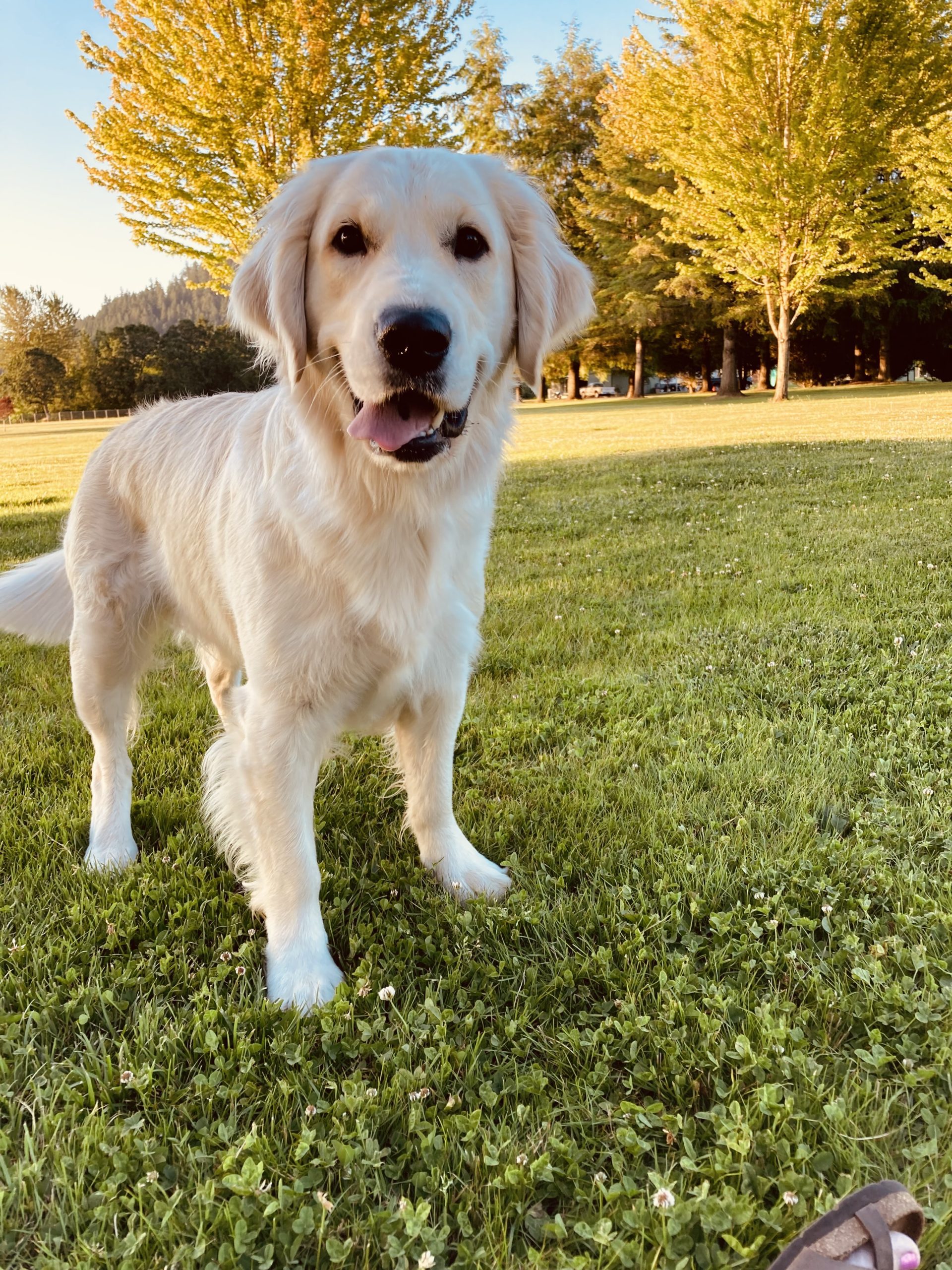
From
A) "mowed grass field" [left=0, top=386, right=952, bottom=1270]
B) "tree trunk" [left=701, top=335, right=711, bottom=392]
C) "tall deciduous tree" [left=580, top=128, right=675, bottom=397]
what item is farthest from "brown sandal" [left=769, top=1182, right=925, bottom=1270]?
"tree trunk" [left=701, top=335, right=711, bottom=392]

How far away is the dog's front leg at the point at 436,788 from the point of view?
264 centimetres

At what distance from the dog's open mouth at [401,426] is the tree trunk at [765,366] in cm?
4514

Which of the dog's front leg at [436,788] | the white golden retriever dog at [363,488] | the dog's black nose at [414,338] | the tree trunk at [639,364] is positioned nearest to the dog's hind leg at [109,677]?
the white golden retriever dog at [363,488]

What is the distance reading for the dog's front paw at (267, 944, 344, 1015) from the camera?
2.09 m

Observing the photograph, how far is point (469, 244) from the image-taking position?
7.50ft

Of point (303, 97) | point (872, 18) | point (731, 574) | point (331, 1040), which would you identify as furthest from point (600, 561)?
point (872, 18)

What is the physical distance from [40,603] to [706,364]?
46.6m

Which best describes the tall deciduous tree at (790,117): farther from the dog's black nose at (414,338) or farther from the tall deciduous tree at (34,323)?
the tall deciduous tree at (34,323)

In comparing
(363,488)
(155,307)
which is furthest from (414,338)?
(155,307)

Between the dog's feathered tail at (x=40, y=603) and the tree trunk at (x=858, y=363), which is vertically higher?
the tree trunk at (x=858, y=363)

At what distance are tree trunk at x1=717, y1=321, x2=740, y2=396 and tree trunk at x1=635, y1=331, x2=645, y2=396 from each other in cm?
411

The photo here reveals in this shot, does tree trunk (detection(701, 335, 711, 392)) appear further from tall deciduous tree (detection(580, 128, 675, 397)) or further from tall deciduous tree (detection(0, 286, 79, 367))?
tall deciduous tree (detection(0, 286, 79, 367))

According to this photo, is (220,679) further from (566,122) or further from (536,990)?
(566,122)

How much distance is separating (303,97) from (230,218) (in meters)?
3.02
